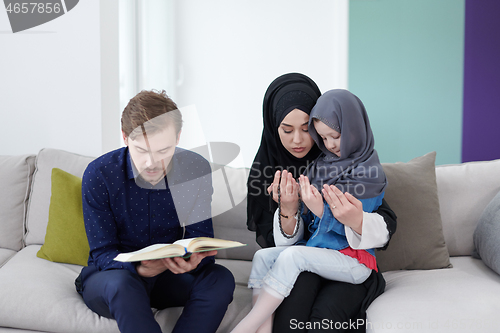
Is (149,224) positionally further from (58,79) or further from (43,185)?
(58,79)

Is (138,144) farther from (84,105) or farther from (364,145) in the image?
(84,105)

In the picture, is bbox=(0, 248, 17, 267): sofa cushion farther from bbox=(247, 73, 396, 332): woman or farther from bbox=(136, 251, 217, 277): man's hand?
bbox=(247, 73, 396, 332): woman

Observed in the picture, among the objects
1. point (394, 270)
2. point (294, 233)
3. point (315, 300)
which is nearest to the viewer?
point (315, 300)

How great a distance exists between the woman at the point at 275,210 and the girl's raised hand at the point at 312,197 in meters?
0.07

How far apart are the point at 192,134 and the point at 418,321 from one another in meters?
1.20

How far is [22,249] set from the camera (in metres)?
1.73

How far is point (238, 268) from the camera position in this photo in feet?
5.34

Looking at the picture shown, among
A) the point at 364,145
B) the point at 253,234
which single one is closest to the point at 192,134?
the point at 253,234

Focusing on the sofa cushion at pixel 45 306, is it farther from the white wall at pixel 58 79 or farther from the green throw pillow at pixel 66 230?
the white wall at pixel 58 79

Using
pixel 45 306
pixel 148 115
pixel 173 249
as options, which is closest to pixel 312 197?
pixel 173 249

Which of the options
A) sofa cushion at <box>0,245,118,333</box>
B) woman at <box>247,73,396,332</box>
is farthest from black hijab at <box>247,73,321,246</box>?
sofa cushion at <box>0,245,118,333</box>

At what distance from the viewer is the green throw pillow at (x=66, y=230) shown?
5.15 feet

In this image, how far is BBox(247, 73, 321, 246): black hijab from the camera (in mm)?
1432

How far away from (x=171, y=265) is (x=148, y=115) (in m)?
0.47
